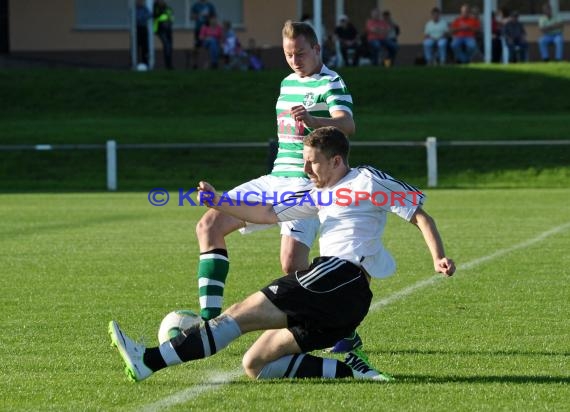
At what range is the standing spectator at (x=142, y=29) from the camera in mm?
36500

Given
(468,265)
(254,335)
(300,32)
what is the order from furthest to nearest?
(468,265)
(254,335)
(300,32)

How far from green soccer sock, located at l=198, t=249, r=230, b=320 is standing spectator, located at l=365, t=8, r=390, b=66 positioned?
28822 mm

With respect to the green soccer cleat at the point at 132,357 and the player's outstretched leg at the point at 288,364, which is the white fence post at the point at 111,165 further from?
the green soccer cleat at the point at 132,357

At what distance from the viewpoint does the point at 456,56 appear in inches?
1457

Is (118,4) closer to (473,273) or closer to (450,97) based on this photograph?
(450,97)

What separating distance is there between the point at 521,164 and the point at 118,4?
19.1 m

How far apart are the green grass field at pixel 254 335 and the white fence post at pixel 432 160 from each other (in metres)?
7.18

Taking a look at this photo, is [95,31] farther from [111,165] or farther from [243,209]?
[243,209]

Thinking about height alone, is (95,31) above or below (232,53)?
above

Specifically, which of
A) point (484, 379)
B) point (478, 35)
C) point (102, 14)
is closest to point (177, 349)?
point (484, 379)

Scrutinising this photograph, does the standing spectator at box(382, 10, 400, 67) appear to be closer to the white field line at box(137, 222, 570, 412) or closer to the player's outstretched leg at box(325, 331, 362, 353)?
the white field line at box(137, 222, 570, 412)

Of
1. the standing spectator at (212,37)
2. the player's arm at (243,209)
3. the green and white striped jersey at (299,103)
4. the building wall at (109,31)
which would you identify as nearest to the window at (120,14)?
the building wall at (109,31)

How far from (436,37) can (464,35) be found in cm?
94

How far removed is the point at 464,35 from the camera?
119 feet
